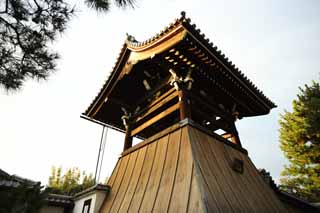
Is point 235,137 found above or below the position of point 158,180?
above

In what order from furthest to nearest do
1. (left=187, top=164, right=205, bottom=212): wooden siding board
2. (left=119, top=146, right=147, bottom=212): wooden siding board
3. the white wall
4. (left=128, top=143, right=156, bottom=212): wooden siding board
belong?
the white wall < (left=119, top=146, right=147, bottom=212): wooden siding board < (left=128, top=143, right=156, bottom=212): wooden siding board < (left=187, top=164, right=205, bottom=212): wooden siding board

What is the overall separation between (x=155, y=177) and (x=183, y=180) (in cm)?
85

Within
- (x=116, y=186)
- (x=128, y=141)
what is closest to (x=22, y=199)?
(x=116, y=186)

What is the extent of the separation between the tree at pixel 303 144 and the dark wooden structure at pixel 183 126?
8.00 metres

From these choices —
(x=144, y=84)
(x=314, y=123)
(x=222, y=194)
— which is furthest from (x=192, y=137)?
(x=314, y=123)

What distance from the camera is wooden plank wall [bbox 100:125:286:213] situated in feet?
10.8

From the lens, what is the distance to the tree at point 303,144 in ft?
39.5

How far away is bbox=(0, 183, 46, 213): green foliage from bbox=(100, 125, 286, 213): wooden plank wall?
199 cm

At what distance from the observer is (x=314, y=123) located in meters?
12.0

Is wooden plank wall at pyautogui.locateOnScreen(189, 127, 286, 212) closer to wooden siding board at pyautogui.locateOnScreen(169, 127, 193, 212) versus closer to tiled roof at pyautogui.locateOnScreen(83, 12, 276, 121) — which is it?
wooden siding board at pyautogui.locateOnScreen(169, 127, 193, 212)

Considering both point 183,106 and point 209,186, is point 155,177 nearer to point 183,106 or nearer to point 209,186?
point 209,186

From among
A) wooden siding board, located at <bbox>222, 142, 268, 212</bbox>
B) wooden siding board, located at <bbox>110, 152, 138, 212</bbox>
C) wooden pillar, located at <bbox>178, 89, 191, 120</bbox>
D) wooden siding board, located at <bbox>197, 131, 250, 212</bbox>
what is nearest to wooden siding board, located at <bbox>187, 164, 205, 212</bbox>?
wooden siding board, located at <bbox>197, 131, 250, 212</bbox>

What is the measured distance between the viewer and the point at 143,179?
4.52m

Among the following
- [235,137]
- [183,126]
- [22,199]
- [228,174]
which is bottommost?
[22,199]
